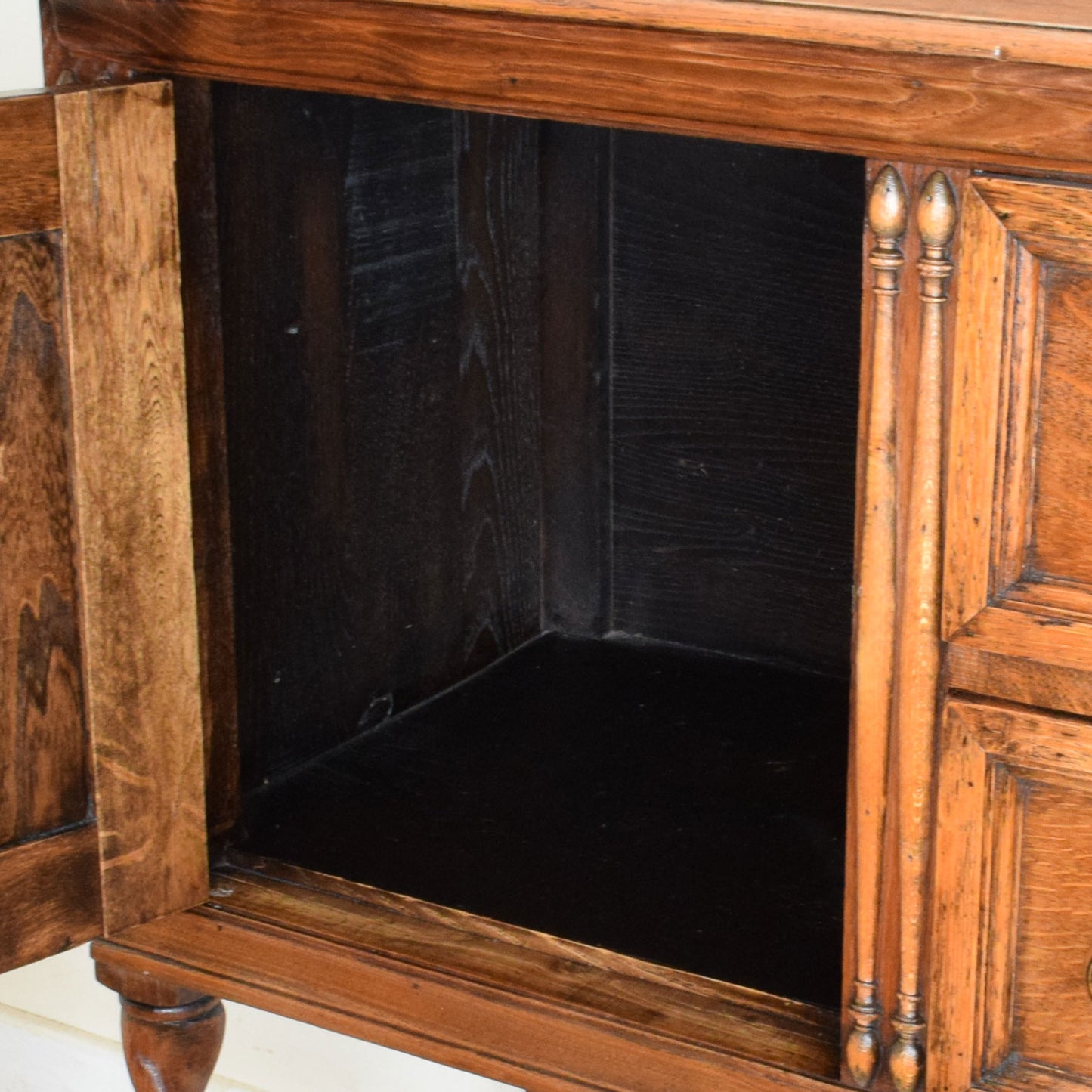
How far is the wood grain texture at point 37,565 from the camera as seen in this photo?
1.14 metres

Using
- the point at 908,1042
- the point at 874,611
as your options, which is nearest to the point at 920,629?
the point at 874,611

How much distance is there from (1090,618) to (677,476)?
0.81 meters

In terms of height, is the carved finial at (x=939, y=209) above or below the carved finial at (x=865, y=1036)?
above

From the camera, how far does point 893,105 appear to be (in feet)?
3.02

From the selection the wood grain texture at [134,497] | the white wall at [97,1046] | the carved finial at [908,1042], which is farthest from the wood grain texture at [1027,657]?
the white wall at [97,1046]

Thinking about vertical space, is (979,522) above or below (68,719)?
above

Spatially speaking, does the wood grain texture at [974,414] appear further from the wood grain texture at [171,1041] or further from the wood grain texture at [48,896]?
the wood grain texture at [171,1041]

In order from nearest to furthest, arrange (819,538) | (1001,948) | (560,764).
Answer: (1001,948)
(560,764)
(819,538)

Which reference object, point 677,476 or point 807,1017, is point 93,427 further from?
point 677,476

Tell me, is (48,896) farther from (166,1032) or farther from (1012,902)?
(1012,902)

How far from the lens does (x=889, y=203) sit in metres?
0.94

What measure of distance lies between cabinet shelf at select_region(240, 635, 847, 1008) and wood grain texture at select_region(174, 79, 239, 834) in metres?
0.11

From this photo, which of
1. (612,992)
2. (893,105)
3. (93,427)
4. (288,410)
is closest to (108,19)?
(93,427)

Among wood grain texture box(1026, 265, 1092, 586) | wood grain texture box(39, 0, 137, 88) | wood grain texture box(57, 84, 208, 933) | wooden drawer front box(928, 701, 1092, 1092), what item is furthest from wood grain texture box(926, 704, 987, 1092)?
wood grain texture box(39, 0, 137, 88)
